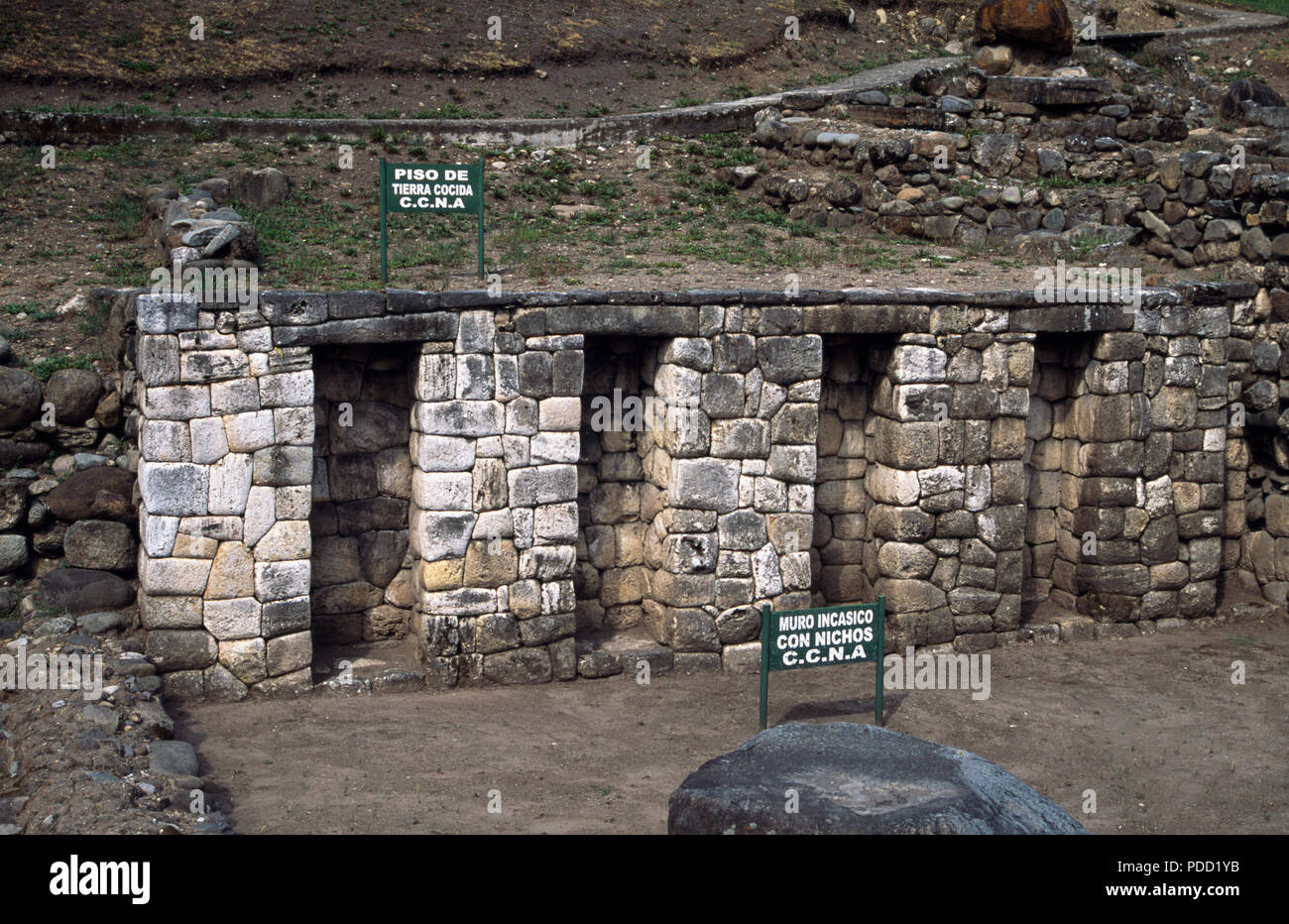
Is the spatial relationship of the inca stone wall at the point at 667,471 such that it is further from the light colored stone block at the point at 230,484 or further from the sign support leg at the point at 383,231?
the sign support leg at the point at 383,231

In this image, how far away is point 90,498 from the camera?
1026 centimetres

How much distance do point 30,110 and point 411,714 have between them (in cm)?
998

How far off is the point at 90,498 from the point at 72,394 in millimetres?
874

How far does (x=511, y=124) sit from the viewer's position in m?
16.8

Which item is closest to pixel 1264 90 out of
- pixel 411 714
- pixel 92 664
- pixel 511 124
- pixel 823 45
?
pixel 823 45

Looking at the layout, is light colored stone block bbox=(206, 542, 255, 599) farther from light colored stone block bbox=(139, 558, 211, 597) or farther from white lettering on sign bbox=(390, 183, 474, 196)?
white lettering on sign bbox=(390, 183, 474, 196)

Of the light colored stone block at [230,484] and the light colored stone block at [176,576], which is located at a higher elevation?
the light colored stone block at [230,484]

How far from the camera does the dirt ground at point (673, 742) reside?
28.5 feet

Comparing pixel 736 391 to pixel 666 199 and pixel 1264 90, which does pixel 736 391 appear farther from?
pixel 1264 90

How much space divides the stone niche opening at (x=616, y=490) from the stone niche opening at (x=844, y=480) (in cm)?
160

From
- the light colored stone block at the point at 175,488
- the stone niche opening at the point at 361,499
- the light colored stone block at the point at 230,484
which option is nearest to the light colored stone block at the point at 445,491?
the stone niche opening at the point at 361,499

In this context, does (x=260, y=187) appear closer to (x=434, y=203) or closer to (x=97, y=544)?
(x=434, y=203)

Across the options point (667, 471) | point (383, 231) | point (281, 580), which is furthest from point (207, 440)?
point (667, 471)

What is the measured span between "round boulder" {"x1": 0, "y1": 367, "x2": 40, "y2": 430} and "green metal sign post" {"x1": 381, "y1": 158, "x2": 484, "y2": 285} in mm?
3016
